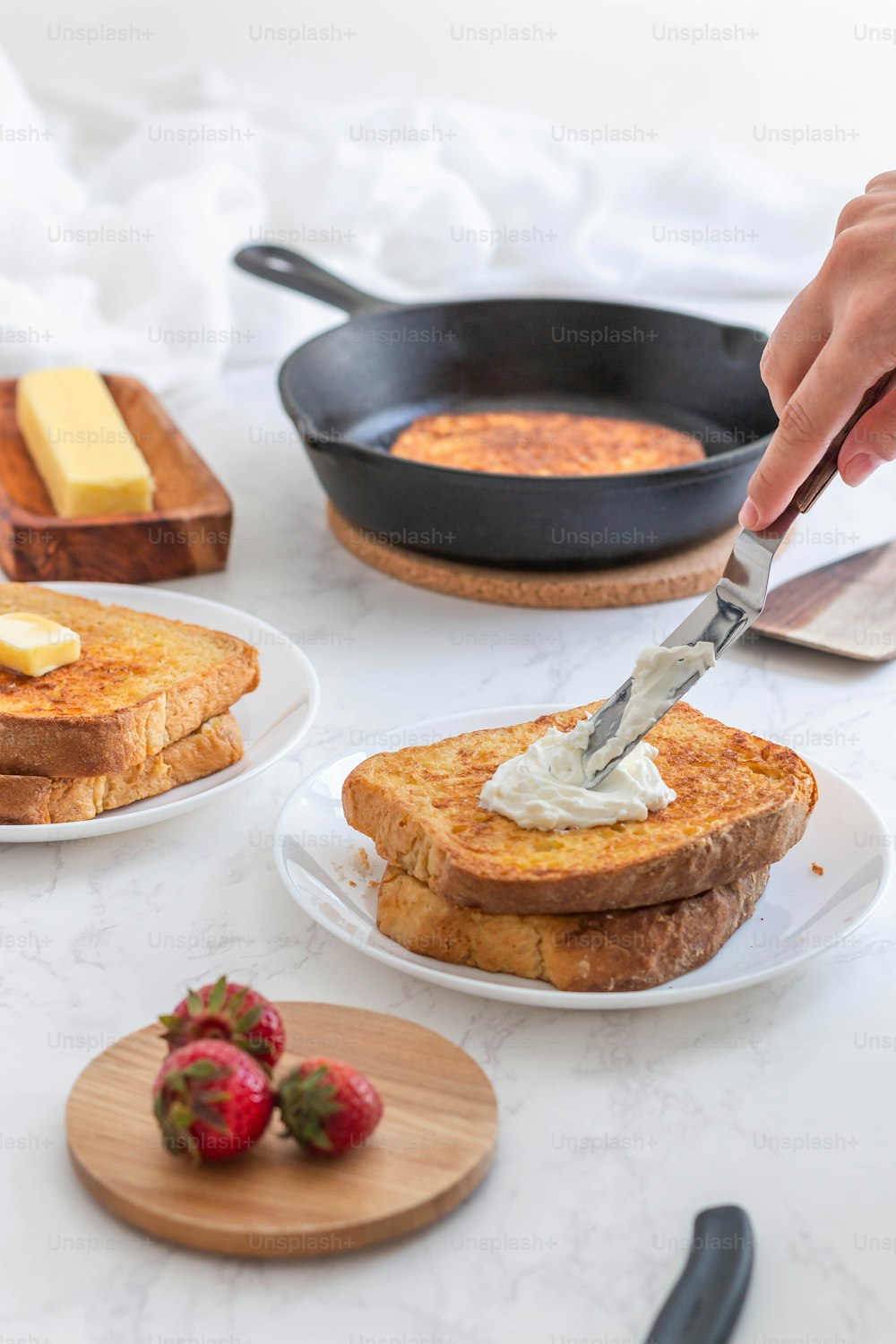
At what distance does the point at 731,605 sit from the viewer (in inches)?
66.1

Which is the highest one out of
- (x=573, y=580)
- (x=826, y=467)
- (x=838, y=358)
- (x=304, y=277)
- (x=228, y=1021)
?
(x=838, y=358)

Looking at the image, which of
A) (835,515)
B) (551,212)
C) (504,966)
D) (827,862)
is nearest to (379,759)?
(504,966)

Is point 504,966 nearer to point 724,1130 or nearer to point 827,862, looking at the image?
point 724,1130

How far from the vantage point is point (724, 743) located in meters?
1.77

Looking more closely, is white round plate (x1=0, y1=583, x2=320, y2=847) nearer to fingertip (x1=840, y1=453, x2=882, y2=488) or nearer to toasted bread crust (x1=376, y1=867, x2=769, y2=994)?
toasted bread crust (x1=376, y1=867, x2=769, y2=994)

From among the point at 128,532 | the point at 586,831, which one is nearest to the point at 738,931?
the point at 586,831

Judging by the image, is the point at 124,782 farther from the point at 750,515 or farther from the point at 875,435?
the point at 875,435

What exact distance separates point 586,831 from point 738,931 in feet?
0.69

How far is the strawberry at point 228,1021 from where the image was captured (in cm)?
124

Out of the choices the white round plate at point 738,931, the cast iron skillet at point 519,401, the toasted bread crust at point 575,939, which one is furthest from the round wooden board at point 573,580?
the toasted bread crust at point 575,939

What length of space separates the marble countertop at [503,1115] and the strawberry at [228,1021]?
17 cm

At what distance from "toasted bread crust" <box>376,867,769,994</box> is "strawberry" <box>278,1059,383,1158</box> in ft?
0.96

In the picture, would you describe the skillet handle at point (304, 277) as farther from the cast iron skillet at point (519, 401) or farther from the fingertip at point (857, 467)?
the fingertip at point (857, 467)

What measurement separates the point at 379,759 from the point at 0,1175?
651mm
